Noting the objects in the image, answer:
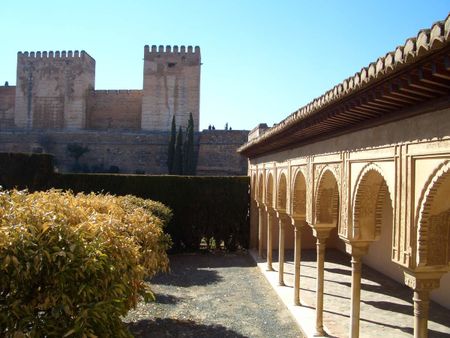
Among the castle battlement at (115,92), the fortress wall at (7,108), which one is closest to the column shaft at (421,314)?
the castle battlement at (115,92)

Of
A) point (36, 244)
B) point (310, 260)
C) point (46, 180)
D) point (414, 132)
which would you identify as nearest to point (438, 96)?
point (414, 132)

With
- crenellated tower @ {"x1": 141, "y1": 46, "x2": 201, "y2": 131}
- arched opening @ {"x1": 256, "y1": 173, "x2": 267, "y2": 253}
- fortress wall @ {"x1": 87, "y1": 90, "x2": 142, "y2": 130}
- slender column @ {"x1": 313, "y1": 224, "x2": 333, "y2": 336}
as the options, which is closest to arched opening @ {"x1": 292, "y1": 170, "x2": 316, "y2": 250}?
slender column @ {"x1": 313, "y1": 224, "x2": 333, "y2": 336}

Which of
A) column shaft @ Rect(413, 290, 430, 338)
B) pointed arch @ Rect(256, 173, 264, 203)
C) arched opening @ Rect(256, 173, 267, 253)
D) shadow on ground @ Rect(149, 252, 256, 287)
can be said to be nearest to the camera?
column shaft @ Rect(413, 290, 430, 338)

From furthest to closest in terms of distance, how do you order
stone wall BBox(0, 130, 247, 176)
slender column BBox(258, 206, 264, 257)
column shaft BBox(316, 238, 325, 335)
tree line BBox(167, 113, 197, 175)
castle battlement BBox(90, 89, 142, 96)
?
castle battlement BBox(90, 89, 142, 96), stone wall BBox(0, 130, 247, 176), tree line BBox(167, 113, 197, 175), slender column BBox(258, 206, 264, 257), column shaft BBox(316, 238, 325, 335)

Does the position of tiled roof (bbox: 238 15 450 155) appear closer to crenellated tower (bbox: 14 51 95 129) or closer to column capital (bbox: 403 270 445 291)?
column capital (bbox: 403 270 445 291)

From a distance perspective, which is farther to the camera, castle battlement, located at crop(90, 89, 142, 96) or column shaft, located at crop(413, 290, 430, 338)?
castle battlement, located at crop(90, 89, 142, 96)

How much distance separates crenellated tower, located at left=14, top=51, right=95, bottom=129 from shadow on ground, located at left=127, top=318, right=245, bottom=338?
116 feet

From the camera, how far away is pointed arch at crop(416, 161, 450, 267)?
3977 millimetres

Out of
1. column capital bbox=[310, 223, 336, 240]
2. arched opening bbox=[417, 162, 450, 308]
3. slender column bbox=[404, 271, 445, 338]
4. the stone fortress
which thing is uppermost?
the stone fortress

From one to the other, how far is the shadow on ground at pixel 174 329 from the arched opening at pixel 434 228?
4.32 m

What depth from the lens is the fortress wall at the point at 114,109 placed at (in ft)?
139

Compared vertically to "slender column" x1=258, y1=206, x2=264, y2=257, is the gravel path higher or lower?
lower

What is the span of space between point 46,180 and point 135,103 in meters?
26.6

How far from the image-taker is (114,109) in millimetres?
42500
